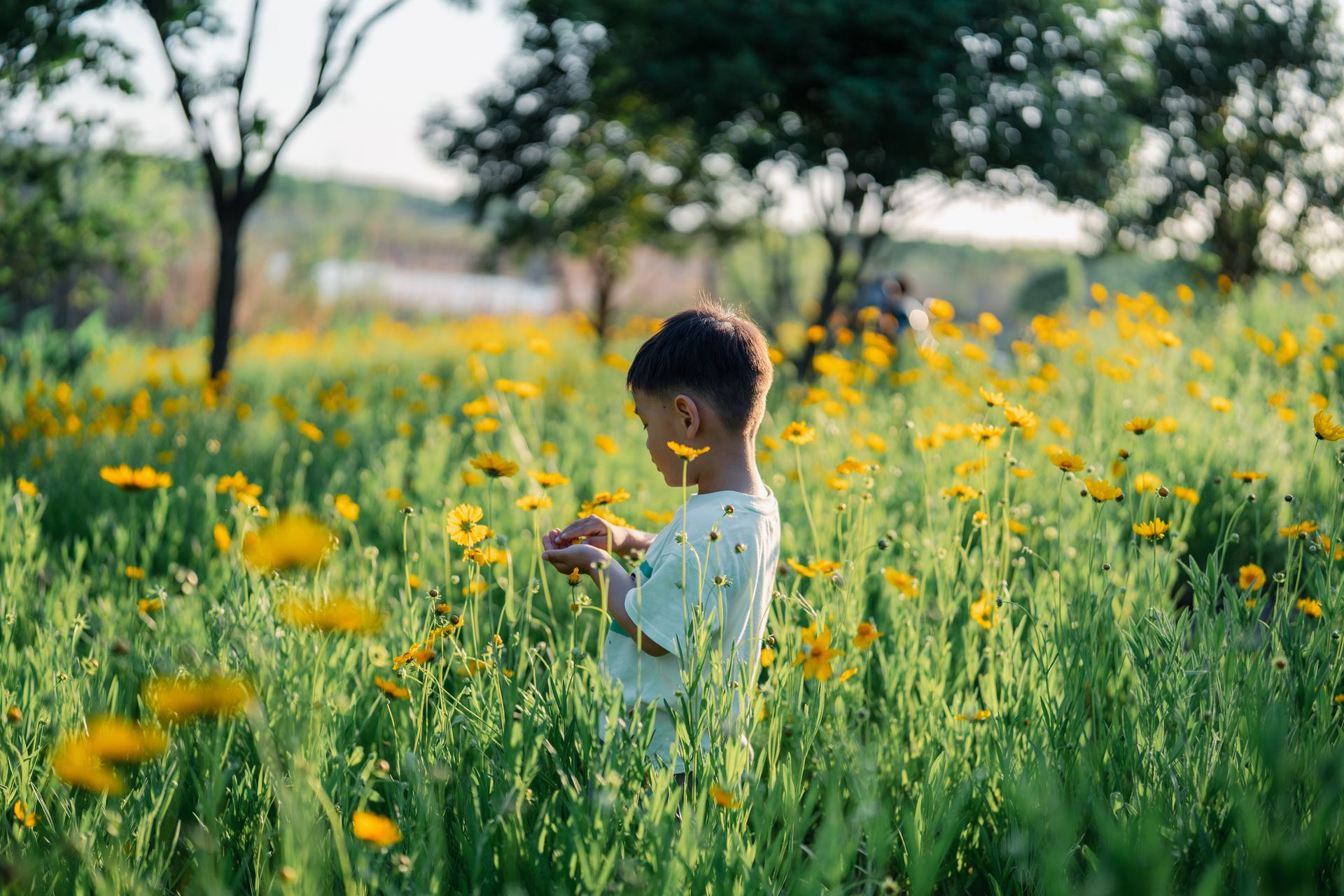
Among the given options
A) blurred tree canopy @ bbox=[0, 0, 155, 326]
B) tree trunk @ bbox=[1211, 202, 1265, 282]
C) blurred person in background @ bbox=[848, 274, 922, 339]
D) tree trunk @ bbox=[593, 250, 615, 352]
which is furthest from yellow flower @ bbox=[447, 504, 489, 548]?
tree trunk @ bbox=[1211, 202, 1265, 282]

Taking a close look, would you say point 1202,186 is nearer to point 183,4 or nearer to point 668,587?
point 183,4

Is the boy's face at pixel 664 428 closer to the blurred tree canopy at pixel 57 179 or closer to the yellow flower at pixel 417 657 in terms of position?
the yellow flower at pixel 417 657

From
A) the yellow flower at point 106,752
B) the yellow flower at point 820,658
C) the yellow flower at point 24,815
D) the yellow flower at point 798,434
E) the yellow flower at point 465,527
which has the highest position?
the yellow flower at point 798,434

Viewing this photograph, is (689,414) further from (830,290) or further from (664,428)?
(830,290)

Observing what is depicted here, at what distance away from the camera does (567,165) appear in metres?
9.77

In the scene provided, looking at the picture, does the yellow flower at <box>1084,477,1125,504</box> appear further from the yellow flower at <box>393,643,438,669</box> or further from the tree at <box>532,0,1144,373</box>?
the tree at <box>532,0,1144,373</box>

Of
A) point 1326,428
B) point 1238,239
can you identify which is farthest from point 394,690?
point 1238,239

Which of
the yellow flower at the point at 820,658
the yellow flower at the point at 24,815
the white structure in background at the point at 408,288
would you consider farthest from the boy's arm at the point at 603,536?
the white structure in background at the point at 408,288

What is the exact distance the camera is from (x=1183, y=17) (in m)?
13.2

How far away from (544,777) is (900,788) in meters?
0.72

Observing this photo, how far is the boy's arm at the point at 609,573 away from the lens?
5.40 feet

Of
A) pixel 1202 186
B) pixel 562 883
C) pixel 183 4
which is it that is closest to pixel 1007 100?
pixel 183 4

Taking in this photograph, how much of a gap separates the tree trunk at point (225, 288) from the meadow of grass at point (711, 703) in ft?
9.81

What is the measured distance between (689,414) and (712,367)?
0.10m
